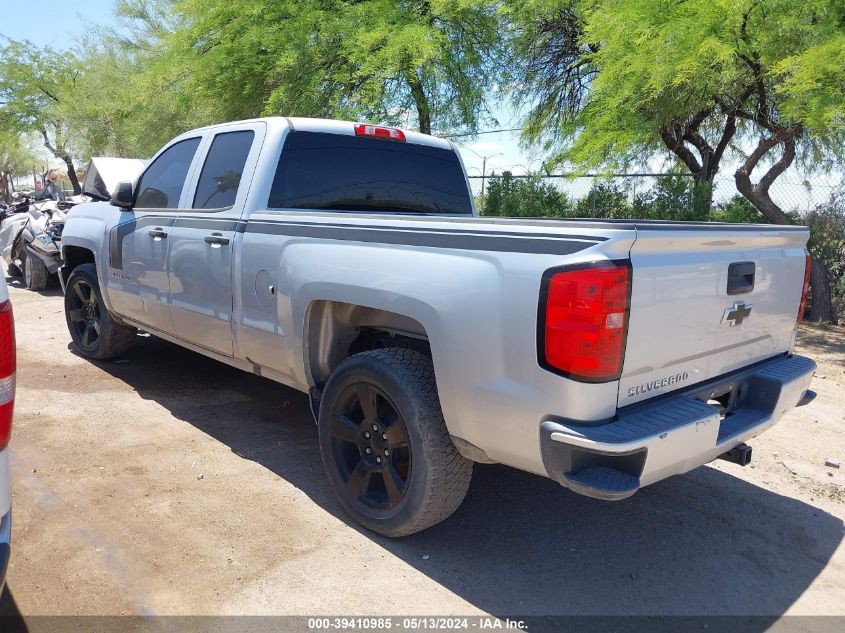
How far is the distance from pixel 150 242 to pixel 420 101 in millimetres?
7319

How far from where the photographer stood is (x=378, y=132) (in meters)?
4.62

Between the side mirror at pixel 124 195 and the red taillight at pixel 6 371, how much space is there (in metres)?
3.25

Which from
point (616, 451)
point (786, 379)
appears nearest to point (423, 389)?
point (616, 451)

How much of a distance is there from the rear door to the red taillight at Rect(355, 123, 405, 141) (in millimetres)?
A: 646

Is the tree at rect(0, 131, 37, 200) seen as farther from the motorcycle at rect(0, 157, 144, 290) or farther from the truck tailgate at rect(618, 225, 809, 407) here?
the truck tailgate at rect(618, 225, 809, 407)

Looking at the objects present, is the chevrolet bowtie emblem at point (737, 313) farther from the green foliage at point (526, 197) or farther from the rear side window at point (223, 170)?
the green foliage at point (526, 197)

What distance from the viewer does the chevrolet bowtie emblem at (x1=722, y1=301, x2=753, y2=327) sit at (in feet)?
10.1

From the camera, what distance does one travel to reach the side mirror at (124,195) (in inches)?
206

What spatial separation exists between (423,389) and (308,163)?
1.89 m

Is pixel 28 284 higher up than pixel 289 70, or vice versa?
pixel 289 70

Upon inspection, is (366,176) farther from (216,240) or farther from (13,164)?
(13,164)

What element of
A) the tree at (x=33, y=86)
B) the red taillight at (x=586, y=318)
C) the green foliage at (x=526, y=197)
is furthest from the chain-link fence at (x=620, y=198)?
the tree at (x=33, y=86)

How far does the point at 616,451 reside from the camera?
244 centimetres

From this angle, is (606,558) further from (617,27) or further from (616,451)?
(617,27)
